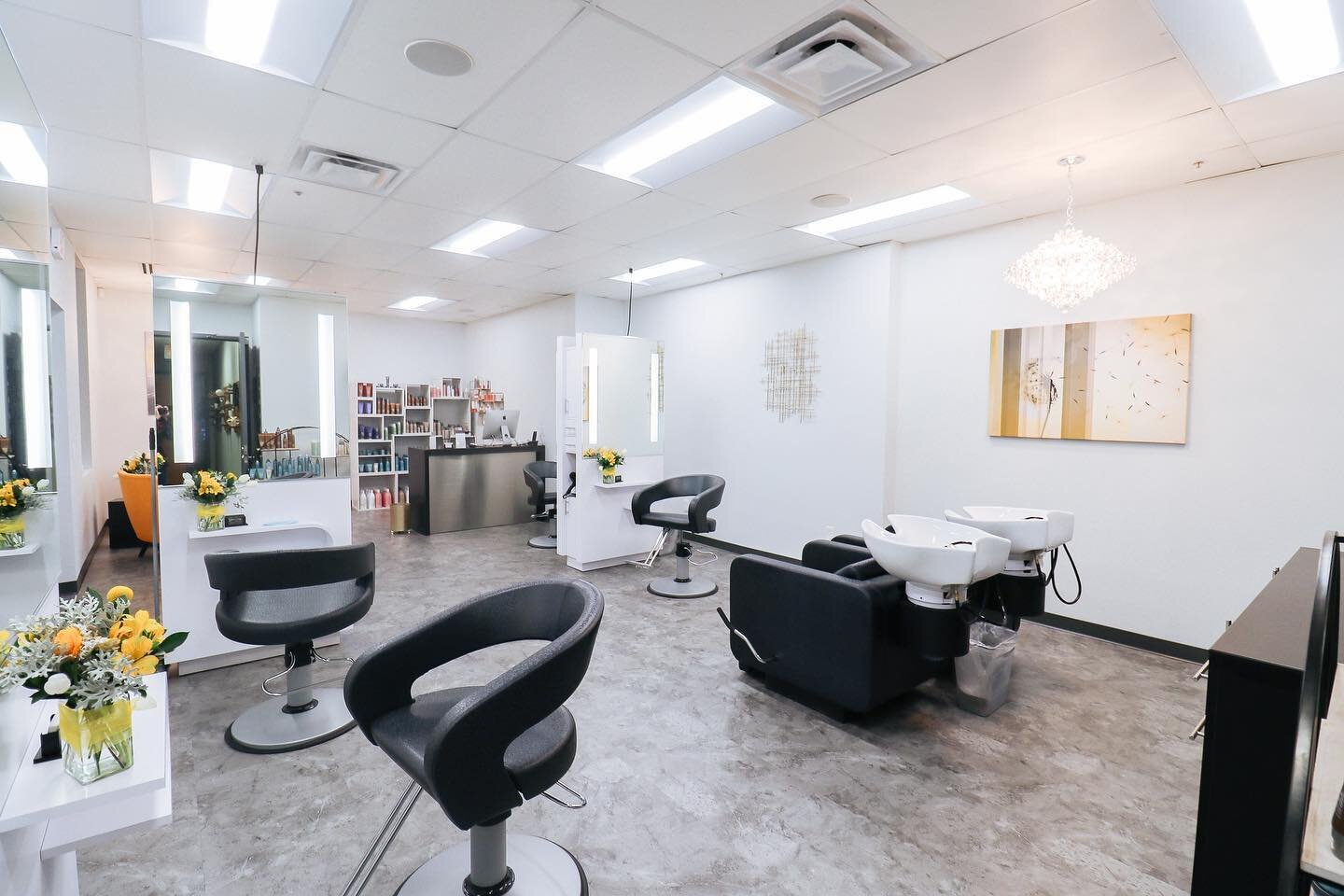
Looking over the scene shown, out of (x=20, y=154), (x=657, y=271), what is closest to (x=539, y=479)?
(x=657, y=271)

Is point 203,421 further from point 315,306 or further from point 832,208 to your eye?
point 832,208

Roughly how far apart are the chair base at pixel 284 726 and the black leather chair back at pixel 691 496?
2619mm

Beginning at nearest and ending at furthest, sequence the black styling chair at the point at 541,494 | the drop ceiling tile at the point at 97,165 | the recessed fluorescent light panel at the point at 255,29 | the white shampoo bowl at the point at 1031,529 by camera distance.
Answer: the recessed fluorescent light panel at the point at 255,29 → the white shampoo bowl at the point at 1031,529 → the drop ceiling tile at the point at 97,165 → the black styling chair at the point at 541,494

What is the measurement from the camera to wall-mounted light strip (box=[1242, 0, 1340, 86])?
2090 mm

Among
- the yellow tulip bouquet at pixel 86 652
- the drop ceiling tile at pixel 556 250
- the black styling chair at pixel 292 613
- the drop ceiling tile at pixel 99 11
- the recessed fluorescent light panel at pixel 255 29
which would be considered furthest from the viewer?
the drop ceiling tile at pixel 556 250

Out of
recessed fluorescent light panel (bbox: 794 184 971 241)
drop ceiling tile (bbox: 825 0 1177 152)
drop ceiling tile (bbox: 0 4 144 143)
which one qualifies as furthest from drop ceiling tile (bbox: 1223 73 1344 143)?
drop ceiling tile (bbox: 0 4 144 143)

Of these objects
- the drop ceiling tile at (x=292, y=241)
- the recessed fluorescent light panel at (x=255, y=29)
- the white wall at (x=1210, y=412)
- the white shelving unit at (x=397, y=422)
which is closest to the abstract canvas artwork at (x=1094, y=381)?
the white wall at (x=1210, y=412)

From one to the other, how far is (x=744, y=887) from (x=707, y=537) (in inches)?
187

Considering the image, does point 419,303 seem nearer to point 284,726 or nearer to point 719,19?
point 284,726

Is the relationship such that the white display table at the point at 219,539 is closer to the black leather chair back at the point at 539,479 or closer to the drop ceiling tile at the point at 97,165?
the drop ceiling tile at the point at 97,165

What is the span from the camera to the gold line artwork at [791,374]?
5.48 m

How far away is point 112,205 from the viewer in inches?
161

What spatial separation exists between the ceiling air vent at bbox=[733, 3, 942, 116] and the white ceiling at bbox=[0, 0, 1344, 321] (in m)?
0.07

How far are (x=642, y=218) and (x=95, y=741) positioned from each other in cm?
391
